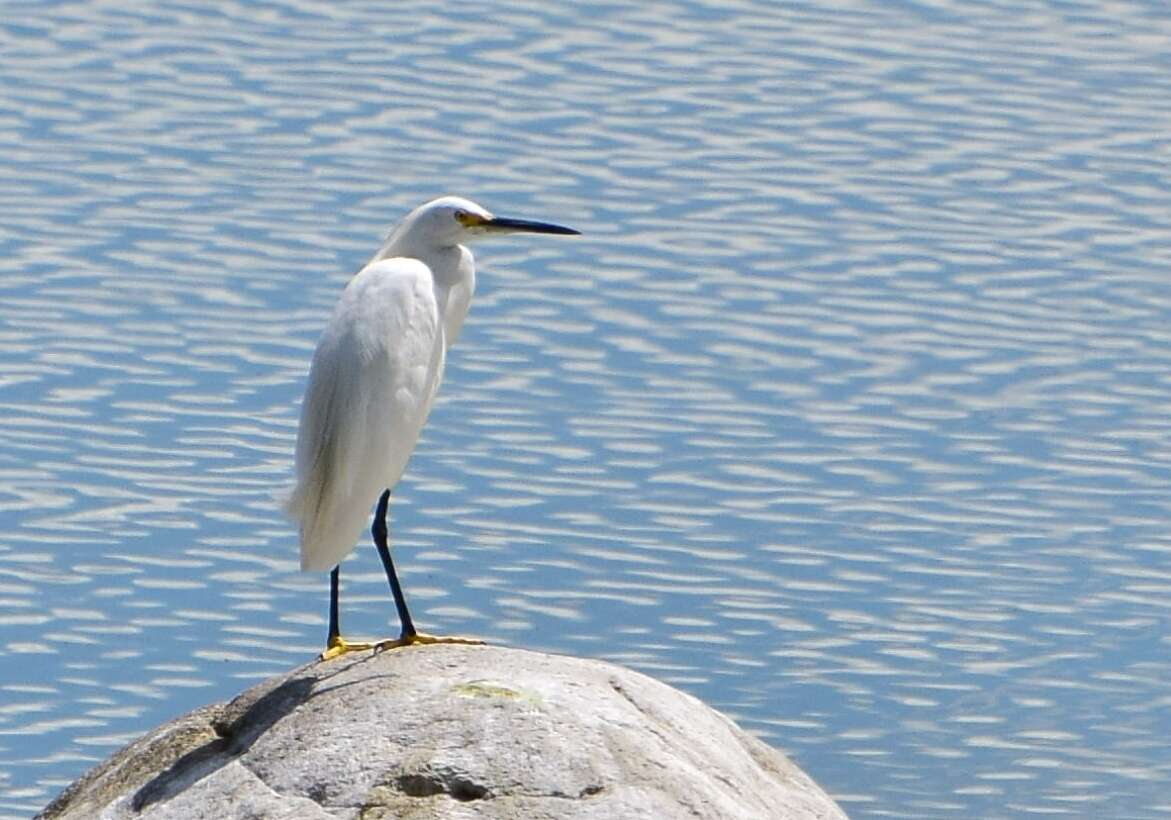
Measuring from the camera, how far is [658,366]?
12305 mm

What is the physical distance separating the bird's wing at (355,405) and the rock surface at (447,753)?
0.58 meters

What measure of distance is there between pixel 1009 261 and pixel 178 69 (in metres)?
5.56

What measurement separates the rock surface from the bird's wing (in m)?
0.58

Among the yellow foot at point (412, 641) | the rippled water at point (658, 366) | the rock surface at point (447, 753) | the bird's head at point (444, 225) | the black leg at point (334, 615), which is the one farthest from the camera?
the rippled water at point (658, 366)

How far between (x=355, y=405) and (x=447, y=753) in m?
1.44

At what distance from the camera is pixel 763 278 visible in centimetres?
1335

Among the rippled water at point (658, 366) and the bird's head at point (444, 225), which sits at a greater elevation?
the bird's head at point (444, 225)

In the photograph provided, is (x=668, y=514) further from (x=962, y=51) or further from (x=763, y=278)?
(x=962, y=51)

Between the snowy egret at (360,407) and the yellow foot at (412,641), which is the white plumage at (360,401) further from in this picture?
the yellow foot at (412,641)

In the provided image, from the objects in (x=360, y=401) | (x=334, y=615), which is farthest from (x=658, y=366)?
(x=360, y=401)

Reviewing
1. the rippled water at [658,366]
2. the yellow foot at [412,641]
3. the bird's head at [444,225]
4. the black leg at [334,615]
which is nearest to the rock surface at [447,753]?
the yellow foot at [412,641]

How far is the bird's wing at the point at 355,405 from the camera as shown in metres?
7.21

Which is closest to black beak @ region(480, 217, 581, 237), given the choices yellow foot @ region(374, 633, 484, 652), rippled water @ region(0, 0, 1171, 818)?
yellow foot @ region(374, 633, 484, 652)

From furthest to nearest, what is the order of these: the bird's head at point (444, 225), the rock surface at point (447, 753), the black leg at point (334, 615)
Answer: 1. the bird's head at point (444, 225)
2. the black leg at point (334, 615)
3. the rock surface at point (447, 753)
